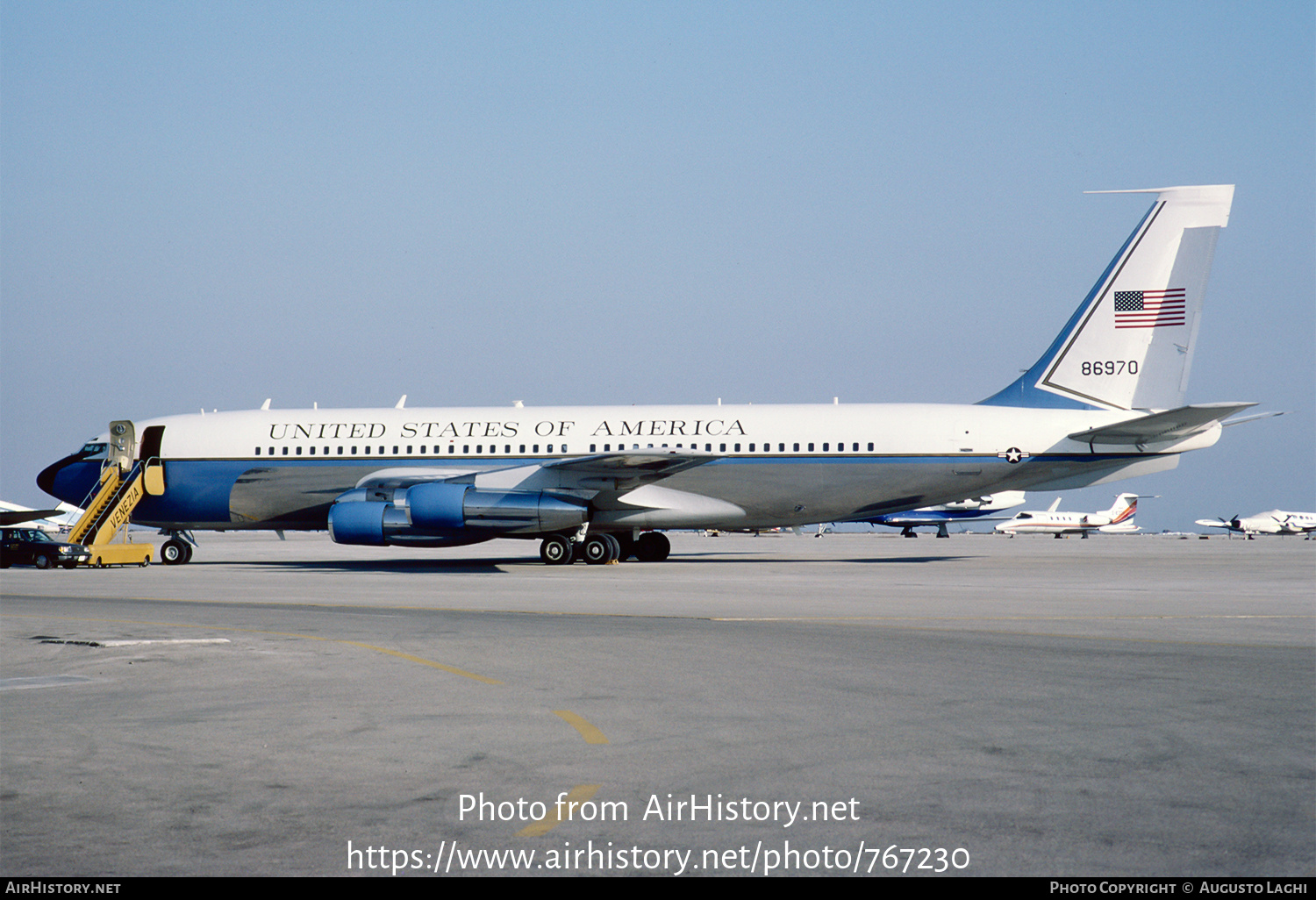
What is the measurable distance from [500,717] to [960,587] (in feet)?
49.4

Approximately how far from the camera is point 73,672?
10.3 metres

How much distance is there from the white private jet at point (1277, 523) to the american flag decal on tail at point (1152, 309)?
240 ft

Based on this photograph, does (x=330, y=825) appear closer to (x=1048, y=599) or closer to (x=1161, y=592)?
(x=1048, y=599)

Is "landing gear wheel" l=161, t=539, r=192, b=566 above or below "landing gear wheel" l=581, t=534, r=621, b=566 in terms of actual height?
below

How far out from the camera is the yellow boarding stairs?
107 ft

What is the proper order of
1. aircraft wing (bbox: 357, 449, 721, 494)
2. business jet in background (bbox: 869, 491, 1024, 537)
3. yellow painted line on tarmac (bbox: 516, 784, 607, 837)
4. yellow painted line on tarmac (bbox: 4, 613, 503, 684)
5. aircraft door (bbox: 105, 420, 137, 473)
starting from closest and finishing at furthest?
yellow painted line on tarmac (bbox: 516, 784, 607, 837)
yellow painted line on tarmac (bbox: 4, 613, 503, 684)
aircraft wing (bbox: 357, 449, 721, 494)
aircraft door (bbox: 105, 420, 137, 473)
business jet in background (bbox: 869, 491, 1024, 537)

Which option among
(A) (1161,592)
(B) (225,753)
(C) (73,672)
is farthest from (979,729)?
(A) (1161,592)

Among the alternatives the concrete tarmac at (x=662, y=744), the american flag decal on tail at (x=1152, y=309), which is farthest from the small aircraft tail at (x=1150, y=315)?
the concrete tarmac at (x=662, y=744)

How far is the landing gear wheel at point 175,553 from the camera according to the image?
115 feet

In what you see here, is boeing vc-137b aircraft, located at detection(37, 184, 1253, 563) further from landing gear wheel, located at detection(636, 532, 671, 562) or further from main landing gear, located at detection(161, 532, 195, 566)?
main landing gear, located at detection(161, 532, 195, 566)

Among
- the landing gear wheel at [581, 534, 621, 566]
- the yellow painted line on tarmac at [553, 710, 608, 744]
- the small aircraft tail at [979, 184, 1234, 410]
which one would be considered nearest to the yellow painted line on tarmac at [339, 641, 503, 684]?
the yellow painted line on tarmac at [553, 710, 608, 744]

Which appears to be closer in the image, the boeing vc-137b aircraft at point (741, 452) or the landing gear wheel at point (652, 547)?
the boeing vc-137b aircraft at point (741, 452)

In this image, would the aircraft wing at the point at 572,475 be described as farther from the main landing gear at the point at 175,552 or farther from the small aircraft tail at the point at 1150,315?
the small aircraft tail at the point at 1150,315

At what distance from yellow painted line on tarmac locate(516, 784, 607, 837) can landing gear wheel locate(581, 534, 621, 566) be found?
26.4 metres
